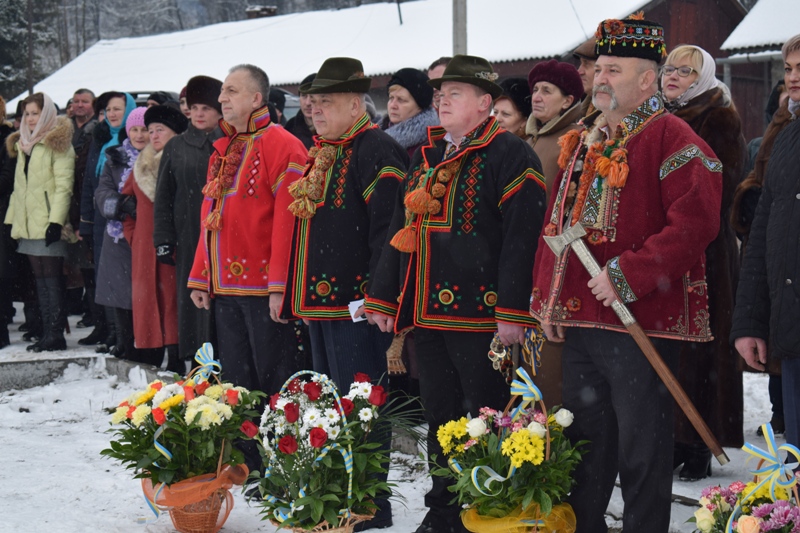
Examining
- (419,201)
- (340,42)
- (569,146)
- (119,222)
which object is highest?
(340,42)

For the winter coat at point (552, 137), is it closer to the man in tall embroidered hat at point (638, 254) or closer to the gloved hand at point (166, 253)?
the man in tall embroidered hat at point (638, 254)

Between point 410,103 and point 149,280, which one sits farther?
point 149,280

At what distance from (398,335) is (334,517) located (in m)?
0.96

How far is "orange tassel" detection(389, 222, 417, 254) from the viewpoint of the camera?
171 inches

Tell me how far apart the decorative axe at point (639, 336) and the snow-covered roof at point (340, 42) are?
17.9 metres

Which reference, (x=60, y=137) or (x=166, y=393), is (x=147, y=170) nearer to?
(x=60, y=137)

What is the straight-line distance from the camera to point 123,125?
27.8 feet

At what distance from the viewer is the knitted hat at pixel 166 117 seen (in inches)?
299

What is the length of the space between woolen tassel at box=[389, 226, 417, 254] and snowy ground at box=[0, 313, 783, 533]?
1.30 metres

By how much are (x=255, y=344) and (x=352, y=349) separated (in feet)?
2.32

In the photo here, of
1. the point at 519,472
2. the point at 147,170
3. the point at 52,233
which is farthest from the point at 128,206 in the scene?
the point at 519,472

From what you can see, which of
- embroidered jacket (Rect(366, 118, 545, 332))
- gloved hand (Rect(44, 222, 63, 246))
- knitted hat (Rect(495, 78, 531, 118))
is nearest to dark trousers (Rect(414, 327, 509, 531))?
embroidered jacket (Rect(366, 118, 545, 332))

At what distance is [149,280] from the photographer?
7.66 m

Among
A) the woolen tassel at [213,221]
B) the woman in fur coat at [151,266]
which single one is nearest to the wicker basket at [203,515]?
the woolen tassel at [213,221]
